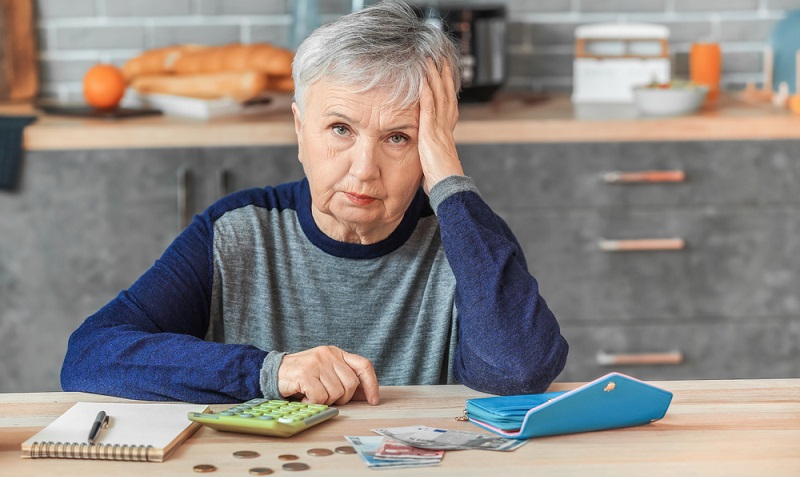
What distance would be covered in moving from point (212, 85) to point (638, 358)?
1408 mm

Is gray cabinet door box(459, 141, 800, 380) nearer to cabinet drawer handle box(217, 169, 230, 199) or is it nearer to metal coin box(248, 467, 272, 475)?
cabinet drawer handle box(217, 169, 230, 199)

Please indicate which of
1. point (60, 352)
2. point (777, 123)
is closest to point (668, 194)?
point (777, 123)

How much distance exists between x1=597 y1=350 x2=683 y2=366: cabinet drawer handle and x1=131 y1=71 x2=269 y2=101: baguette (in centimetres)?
120

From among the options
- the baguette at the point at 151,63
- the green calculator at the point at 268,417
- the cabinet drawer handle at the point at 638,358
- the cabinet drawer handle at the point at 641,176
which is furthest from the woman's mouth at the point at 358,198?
the baguette at the point at 151,63

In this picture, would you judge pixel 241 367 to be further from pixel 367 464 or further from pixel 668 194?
pixel 668 194

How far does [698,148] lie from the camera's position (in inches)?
112

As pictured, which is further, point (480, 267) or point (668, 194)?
Answer: point (668, 194)

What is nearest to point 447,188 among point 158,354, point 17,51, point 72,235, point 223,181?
point 158,354

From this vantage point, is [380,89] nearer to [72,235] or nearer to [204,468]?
[204,468]

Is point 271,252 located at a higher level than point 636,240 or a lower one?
A: higher

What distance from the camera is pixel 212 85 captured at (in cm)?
300

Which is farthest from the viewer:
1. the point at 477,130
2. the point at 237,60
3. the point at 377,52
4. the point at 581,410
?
the point at 237,60

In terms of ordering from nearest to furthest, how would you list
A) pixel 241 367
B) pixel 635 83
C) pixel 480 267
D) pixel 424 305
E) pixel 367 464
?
1. pixel 367 464
2. pixel 241 367
3. pixel 480 267
4. pixel 424 305
5. pixel 635 83

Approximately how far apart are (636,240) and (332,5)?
45.9 inches
